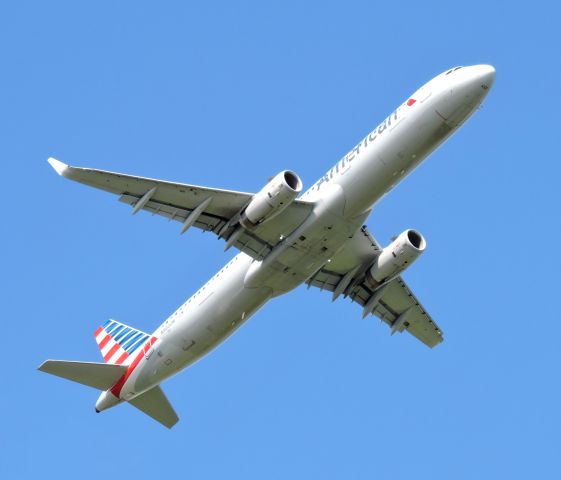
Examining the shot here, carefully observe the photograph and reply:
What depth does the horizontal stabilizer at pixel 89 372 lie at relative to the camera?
51.2m

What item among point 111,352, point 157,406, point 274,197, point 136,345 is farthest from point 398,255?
point 111,352

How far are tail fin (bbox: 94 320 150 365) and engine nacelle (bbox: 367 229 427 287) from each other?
11699 mm

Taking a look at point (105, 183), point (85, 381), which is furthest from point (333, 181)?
point (85, 381)

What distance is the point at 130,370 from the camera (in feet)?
173

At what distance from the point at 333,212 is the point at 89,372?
15.3 m

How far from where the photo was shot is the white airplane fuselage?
4497 cm

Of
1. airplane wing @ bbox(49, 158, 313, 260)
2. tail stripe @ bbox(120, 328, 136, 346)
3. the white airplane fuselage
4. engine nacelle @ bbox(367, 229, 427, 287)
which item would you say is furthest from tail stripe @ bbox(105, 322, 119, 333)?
engine nacelle @ bbox(367, 229, 427, 287)

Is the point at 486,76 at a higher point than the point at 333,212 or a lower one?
higher

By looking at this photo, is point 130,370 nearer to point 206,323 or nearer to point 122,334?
point 122,334

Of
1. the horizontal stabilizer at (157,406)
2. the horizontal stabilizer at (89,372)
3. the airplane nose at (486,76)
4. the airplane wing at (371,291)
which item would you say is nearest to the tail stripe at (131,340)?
the horizontal stabilizer at (89,372)

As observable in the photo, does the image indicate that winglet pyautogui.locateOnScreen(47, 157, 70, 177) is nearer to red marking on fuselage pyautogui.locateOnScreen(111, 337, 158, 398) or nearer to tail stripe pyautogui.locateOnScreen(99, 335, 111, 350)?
red marking on fuselage pyautogui.locateOnScreen(111, 337, 158, 398)

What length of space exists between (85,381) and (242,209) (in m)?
12.8

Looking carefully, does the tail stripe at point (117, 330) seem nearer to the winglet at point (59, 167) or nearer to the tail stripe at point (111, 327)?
the tail stripe at point (111, 327)

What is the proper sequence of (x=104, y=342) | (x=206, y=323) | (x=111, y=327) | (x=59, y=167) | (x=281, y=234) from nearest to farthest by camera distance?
(x=59, y=167) < (x=281, y=234) < (x=206, y=323) < (x=104, y=342) < (x=111, y=327)
